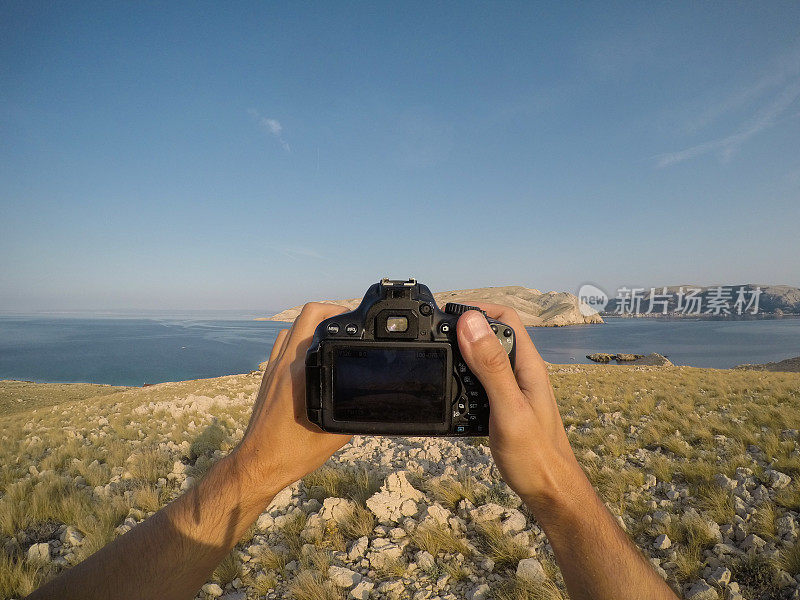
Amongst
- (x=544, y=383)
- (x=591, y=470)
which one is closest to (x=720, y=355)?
(x=591, y=470)

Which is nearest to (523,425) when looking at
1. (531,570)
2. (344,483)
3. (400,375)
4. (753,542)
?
(400,375)

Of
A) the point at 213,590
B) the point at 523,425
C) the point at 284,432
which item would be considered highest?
the point at 523,425

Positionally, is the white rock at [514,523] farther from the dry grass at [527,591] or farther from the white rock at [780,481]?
the white rock at [780,481]

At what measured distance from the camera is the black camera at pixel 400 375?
199 cm

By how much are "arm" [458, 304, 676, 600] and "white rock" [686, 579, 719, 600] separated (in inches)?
62.6

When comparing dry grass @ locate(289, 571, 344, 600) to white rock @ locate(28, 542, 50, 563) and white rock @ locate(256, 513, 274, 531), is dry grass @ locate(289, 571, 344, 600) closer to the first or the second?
white rock @ locate(256, 513, 274, 531)

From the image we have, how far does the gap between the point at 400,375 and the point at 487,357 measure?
1.75ft

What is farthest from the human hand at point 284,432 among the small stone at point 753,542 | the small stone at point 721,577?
the small stone at point 753,542

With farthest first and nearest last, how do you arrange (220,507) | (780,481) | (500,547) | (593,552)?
(780,481) → (500,547) → (220,507) → (593,552)

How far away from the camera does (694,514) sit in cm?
307

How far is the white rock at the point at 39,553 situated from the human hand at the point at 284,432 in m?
2.52

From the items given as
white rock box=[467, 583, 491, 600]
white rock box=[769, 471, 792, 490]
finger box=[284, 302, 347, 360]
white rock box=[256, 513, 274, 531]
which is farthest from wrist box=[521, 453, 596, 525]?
white rock box=[769, 471, 792, 490]

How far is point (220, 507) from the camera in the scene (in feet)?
5.61

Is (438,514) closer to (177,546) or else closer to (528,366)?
(528,366)
